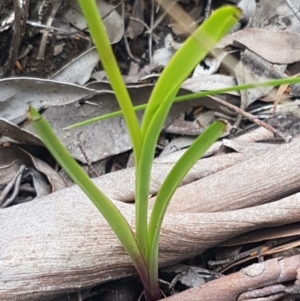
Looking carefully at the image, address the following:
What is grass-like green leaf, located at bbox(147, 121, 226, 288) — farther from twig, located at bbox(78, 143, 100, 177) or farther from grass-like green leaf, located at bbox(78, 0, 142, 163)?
twig, located at bbox(78, 143, 100, 177)

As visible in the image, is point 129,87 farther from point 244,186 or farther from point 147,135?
point 147,135

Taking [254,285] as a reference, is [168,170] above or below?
above

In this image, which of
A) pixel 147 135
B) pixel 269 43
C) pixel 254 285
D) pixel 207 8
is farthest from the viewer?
pixel 207 8

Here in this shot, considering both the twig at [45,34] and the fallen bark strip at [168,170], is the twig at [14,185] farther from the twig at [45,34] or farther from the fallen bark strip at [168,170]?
the twig at [45,34]

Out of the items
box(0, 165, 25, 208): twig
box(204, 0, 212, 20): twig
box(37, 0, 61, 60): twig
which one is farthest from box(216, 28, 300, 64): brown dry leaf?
box(0, 165, 25, 208): twig

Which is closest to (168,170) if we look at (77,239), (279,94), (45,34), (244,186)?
(244,186)

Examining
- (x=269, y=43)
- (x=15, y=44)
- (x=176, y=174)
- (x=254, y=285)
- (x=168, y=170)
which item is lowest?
(x=254, y=285)

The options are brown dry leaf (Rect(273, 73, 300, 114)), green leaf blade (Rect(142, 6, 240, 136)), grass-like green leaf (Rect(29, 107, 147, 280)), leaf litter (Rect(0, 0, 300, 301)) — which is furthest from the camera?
brown dry leaf (Rect(273, 73, 300, 114))
